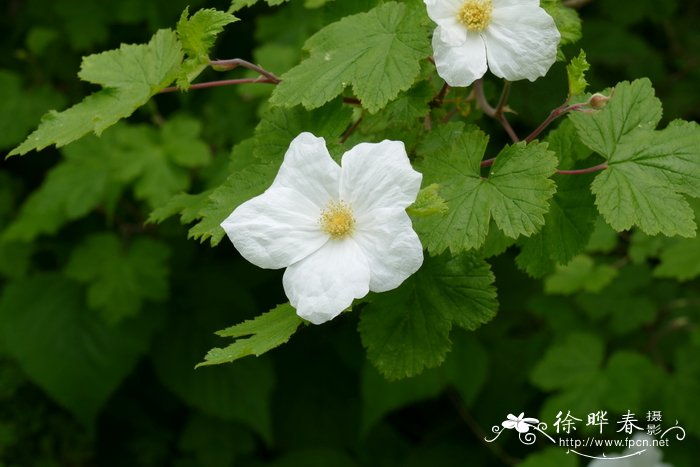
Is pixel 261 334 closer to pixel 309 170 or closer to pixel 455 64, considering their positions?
pixel 309 170

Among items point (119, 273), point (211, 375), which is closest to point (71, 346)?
point (119, 273)

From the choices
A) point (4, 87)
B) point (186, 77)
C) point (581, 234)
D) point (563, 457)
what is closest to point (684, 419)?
point (563, 457)

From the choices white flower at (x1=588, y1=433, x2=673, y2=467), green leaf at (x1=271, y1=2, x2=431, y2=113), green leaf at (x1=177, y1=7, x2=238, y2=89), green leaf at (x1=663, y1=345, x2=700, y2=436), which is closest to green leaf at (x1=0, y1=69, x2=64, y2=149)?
green leaf at (x1=177, y1=7, x2=238, y2=89)

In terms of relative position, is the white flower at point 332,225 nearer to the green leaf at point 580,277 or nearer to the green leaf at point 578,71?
Answer: the green leaf at point 578,71

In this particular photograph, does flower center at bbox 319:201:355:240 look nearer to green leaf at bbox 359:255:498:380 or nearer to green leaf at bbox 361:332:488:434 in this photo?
green leaf at bbox 359:255:498:380

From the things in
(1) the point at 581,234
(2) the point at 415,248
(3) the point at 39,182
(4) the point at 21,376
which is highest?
(2) the point at 415,248

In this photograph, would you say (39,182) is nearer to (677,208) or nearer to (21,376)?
(21,376)

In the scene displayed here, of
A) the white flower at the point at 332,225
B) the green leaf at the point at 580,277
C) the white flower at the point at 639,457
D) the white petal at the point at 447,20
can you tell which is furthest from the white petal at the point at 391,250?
the green leaf at the point at 580,277
